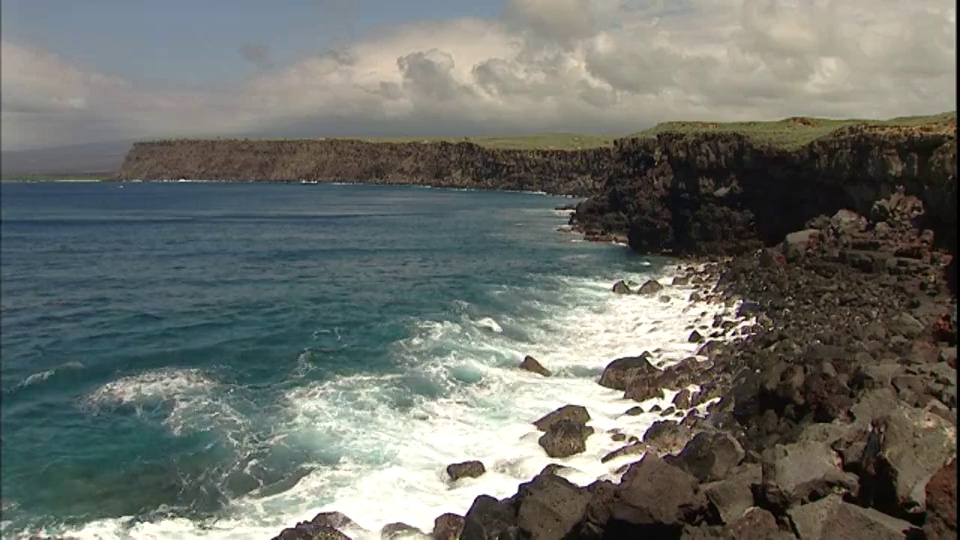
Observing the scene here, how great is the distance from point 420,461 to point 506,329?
646 inches

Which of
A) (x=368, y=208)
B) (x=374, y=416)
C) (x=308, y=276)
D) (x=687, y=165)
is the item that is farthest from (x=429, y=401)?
(x=368, y=208)

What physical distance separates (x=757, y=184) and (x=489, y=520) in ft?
161

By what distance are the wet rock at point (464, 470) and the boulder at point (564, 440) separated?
7.73 feet

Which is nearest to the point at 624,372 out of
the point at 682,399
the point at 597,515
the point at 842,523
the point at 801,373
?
the point at 682,399

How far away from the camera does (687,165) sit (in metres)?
66.6

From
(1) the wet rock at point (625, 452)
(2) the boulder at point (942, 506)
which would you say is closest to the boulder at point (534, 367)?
(1) the wet rock at point (625, 452)

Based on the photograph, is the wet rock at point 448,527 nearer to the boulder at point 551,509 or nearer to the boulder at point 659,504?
the boulder at point 551,509

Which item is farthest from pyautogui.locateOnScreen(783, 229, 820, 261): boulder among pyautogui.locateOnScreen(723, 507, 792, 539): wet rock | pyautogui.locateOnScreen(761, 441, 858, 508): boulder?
pyautogui.locateOnScreen(723, 507, 792, 539): wet rock

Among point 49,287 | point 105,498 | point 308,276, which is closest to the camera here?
point 105,498

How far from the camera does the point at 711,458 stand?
1609 centimetres

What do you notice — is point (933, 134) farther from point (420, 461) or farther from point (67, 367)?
point (67, 367)

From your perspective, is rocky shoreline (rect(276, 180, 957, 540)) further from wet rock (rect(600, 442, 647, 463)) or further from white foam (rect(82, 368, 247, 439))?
white foam (rect(82, 368, 247, 439))

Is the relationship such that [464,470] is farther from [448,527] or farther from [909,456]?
[909,456]

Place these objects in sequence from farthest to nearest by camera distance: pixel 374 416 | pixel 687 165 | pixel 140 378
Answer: pixel 687 165 → pixel 140 378 → pixel 374 416
